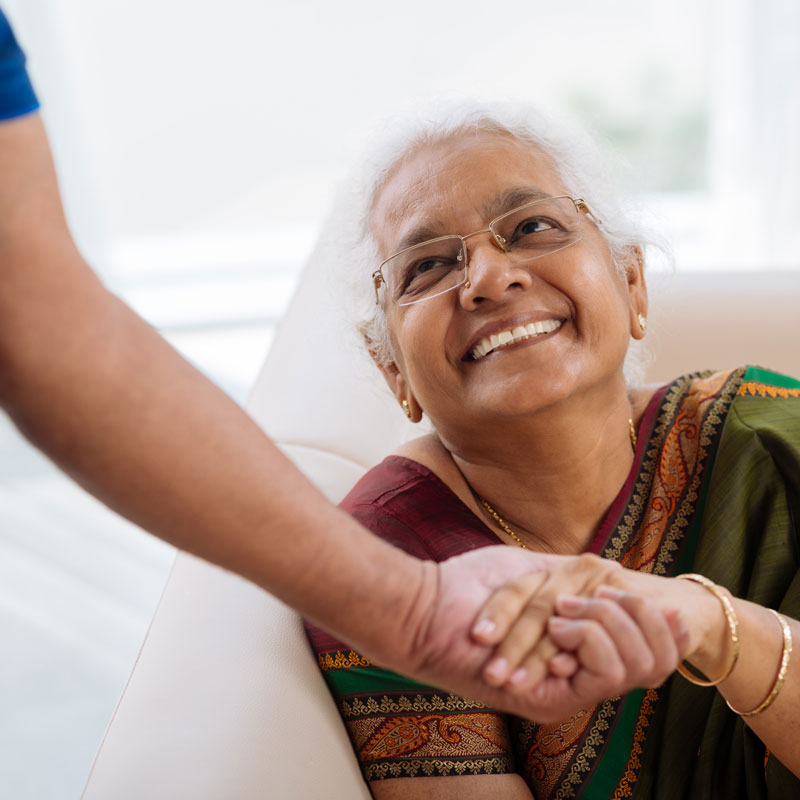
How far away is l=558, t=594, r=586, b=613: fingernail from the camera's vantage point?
1.04m

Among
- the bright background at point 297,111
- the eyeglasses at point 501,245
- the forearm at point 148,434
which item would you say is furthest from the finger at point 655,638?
the bright background at point 297,111

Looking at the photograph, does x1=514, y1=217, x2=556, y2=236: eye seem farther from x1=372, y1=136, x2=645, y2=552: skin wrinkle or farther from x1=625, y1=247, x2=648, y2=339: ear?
x1=625, y1=247, x2=648, y2=339: ear

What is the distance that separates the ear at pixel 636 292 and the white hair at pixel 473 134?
0.04ft

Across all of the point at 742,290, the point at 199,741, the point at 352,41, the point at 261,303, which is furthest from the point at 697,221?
the point at 199,741

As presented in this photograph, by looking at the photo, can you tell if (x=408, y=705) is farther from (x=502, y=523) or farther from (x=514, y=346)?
(x=514, y=346)

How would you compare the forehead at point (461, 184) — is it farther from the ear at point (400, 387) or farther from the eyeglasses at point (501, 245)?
the ear at point (400, 387)

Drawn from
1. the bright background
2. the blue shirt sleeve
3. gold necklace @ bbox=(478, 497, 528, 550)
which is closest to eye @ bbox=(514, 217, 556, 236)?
gold necklace @ bbox=(478, 497, 528, 550)

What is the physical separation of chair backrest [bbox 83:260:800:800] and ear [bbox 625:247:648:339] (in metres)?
0.41

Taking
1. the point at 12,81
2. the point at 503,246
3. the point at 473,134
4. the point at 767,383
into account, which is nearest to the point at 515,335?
the point at 503,246

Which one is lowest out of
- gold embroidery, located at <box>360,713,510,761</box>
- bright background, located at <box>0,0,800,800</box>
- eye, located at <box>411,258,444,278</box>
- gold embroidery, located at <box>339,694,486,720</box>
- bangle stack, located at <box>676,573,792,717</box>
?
bright background, located at <box>0,0,800,800</box>

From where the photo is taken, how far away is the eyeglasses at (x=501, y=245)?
5.07 ft

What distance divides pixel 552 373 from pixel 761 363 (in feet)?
2.79

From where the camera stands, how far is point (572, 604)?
1.04 metres

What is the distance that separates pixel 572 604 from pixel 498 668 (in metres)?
0.12
